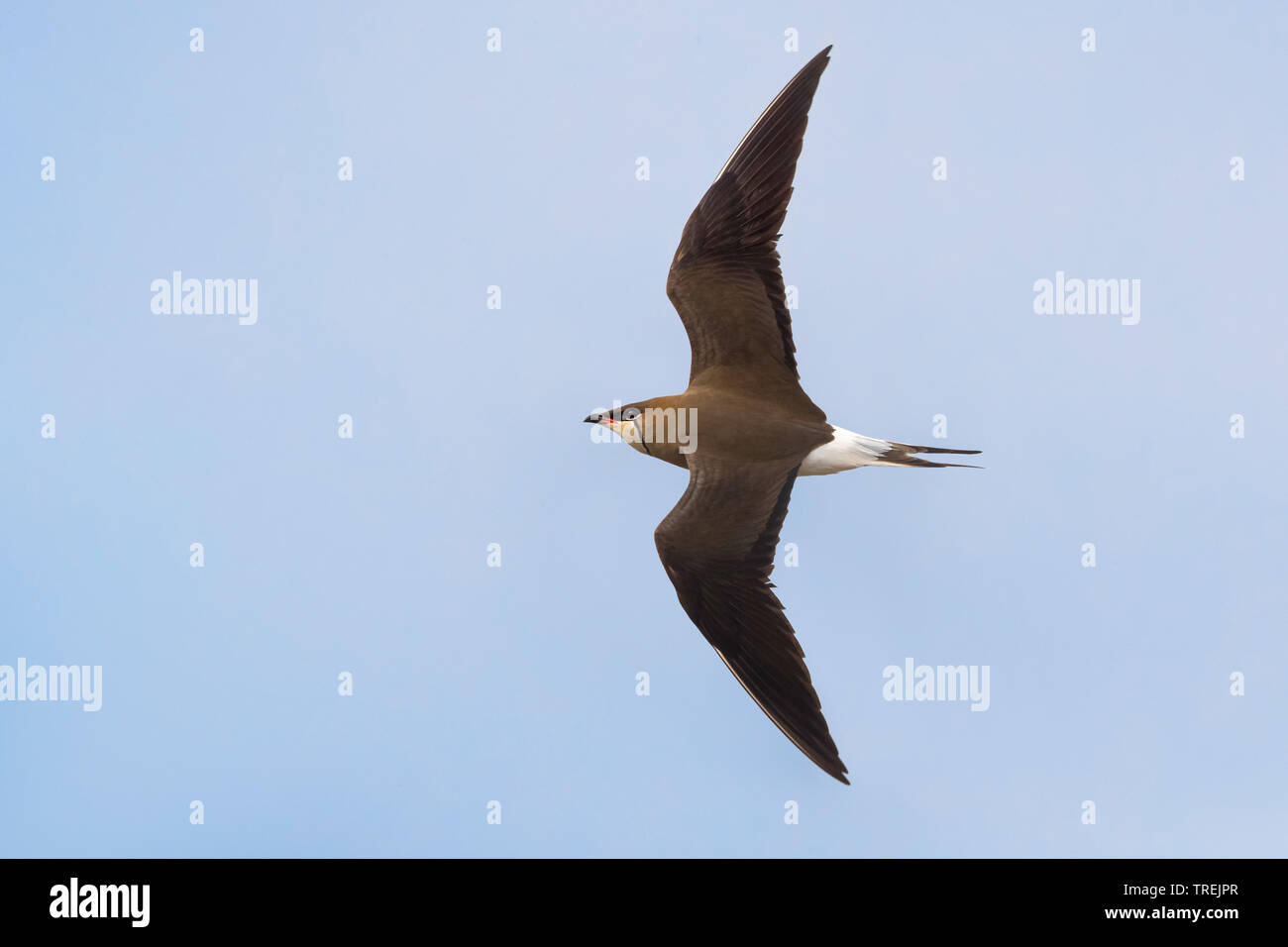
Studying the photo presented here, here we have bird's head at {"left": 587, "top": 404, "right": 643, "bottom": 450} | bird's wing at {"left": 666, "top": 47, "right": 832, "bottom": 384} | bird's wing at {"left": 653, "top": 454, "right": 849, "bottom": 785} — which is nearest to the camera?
bird's wing at {"left": 653, "top": 454, "right": 849, "bottom": 785}

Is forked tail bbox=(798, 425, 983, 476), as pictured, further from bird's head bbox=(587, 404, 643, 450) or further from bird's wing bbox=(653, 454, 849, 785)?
bird's head bbox=(587, 404, 643, 450)

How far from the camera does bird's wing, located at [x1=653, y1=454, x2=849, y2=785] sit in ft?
31.8

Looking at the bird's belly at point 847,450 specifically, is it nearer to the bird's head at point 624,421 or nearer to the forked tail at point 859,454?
the forked tail at point 859,454

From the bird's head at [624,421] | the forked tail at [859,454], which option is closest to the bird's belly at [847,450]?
the forked tail at [859,454]

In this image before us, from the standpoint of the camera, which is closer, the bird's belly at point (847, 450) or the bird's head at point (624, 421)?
the bird's belly at point (847, 450)

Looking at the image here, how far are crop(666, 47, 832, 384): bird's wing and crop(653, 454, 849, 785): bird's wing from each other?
921mm

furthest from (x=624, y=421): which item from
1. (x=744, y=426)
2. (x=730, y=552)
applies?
(x=730, y=552)

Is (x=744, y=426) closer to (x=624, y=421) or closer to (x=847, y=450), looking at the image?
(x=847, y=450)

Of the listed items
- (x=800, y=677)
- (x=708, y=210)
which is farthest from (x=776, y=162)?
(x=800, y=677)

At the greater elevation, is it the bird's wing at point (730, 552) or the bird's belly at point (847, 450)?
the bird's belly at point (847, 450)

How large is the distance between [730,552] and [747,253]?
7.42 ft

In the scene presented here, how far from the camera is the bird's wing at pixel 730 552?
968 cm

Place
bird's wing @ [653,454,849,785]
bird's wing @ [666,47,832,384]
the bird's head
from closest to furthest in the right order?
bird's wing @ [653,454,849,785] < bird's wing @ [666,47,832,384] < the bird's head

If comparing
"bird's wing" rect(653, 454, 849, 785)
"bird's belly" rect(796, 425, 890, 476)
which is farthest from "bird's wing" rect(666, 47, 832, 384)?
"bird's wing" rect(653, 454, 849, 785)
